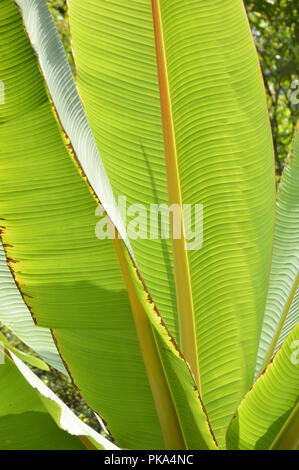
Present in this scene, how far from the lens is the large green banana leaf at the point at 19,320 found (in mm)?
1010

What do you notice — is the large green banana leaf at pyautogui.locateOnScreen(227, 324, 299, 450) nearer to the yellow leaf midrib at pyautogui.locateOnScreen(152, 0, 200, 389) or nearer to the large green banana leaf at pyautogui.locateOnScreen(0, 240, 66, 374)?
the yellow leaf midrib at pyautogui.locateOnScreen(152, 0, 200, 389)

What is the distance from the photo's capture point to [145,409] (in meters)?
0.82

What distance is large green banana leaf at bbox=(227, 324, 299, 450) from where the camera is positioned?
2.28 feet

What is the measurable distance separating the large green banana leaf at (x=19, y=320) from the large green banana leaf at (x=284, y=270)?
1.21ft

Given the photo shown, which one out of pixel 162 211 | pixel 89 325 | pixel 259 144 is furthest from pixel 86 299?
pixel 259 144

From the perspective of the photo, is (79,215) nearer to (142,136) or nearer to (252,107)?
(142,136)

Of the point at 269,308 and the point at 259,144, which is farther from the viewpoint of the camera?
the point at 269,308

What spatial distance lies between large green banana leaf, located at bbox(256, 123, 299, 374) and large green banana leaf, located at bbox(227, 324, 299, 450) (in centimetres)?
23

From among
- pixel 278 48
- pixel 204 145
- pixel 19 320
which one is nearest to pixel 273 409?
pixel 204 145

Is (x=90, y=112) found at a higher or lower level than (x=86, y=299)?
higher

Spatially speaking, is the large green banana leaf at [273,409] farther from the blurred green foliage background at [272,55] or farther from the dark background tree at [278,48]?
the dark background tree at [278,48]

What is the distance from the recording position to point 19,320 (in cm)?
102

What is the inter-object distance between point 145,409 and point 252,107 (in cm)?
45

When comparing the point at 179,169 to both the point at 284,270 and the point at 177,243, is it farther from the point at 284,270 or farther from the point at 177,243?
the point at 284,270
